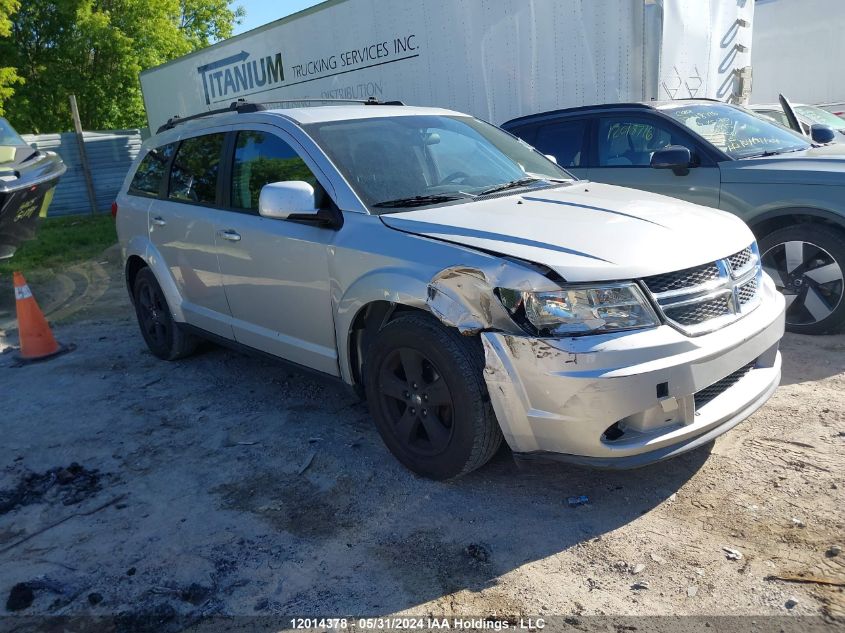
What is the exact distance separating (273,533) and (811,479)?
248 cm

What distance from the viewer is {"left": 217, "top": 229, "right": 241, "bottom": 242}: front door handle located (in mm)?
4363

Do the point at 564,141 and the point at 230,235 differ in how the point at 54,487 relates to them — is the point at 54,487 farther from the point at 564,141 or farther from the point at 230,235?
the point at 564,141

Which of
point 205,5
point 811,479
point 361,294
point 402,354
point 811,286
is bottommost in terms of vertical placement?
point 811,479

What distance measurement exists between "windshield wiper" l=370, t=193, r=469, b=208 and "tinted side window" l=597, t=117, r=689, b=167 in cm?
284

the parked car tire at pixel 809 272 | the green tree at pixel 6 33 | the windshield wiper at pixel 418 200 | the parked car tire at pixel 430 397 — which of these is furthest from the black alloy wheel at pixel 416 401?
the green tree at pixel 6 33

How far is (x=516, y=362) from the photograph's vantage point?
2.89m

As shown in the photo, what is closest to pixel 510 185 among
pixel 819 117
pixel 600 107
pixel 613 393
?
pixel 613 393

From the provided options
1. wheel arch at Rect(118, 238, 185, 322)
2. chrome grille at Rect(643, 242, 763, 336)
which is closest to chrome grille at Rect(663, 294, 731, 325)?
chrome grille at Rect(643, 242, 763, 336)

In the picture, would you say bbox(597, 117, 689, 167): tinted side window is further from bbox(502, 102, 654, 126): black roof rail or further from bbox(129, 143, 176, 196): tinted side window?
bbox(129, 143, 176, 196): tinted side window

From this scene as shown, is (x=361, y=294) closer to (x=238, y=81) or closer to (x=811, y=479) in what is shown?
(x=811, y=479)

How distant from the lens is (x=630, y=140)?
20.3 ft

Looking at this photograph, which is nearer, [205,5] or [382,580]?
[382,580]

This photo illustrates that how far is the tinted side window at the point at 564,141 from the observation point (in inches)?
257

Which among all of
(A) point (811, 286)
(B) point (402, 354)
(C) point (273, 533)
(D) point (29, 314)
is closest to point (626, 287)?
(B) point (402, 354)
